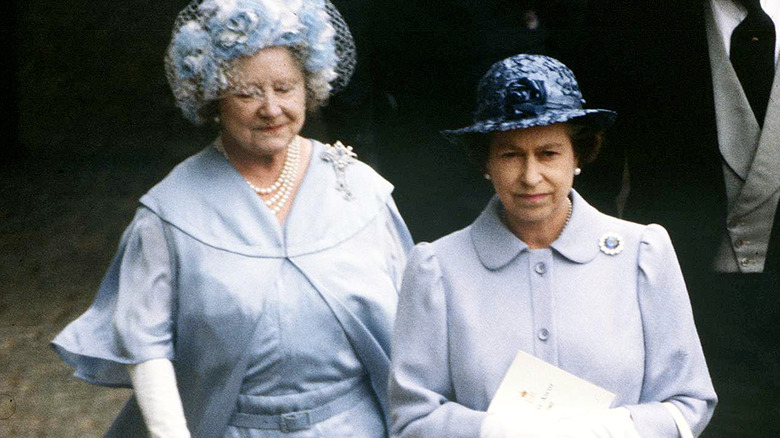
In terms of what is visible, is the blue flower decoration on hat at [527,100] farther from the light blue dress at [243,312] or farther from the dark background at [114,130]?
the dark background at [114,130]

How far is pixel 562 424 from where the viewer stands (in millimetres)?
2490

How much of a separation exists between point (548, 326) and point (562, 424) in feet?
0.68

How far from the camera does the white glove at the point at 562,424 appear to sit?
2477 mm

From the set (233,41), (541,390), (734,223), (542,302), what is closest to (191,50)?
(233,41)

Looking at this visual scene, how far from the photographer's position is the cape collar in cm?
266

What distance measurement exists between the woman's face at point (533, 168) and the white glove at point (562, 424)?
0.39 metres

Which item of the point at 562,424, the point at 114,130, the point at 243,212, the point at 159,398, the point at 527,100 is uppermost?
the point at 527,100

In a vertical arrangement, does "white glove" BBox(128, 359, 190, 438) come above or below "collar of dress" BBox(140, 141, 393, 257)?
below

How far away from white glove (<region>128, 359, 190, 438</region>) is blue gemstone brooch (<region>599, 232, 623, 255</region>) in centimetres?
101

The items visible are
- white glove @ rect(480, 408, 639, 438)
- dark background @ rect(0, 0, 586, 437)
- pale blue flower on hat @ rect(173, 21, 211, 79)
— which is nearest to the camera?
white glove @ rect(480, 408, 639, 438)

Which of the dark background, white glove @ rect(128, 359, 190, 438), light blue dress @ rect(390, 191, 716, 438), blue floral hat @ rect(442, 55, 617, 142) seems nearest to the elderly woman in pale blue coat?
white glove @ rect(128, 359, 190, 438)

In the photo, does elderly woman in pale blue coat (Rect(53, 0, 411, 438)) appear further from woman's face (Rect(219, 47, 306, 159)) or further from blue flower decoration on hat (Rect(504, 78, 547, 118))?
blue flower decoration on hat (Rect(504, 78, 547, 118))

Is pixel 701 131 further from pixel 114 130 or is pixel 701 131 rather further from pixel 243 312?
pixel 114 130

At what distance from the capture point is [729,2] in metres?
3.67
